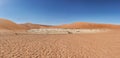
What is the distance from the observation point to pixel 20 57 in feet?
22.2

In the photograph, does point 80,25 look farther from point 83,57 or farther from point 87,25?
point 83,57

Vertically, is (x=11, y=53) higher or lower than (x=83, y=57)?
higher

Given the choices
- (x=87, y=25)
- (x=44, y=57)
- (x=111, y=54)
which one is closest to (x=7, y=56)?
(x=44, y=57)

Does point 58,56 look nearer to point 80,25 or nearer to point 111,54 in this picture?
point 111,54

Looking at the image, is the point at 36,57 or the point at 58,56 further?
the point at 58,56

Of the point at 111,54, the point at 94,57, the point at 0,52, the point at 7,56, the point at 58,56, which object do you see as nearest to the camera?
the point at 7,56

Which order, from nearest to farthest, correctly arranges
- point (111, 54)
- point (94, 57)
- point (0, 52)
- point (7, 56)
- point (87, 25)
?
point (7, 56) → point (0, 52) → point (94, 57) → point (111, 54) → point (87, 25)

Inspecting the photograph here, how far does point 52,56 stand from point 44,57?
50 centimetres

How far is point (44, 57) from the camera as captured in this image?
23.9ft

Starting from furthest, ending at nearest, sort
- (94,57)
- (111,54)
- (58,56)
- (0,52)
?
(111,54), (94,57), (58,56), (0,52)

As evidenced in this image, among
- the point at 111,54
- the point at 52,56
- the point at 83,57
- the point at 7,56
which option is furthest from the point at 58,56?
the point at 111,54

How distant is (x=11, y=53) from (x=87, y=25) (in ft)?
233

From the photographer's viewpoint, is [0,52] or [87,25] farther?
[87,25]

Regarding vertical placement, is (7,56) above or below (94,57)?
above
